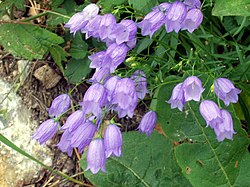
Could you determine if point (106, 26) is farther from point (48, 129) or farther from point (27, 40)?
point (27, 40)

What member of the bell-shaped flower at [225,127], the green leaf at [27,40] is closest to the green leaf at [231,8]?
the bell-shaped flower at [225,127]

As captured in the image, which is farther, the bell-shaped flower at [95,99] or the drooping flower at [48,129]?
the drooping flower at [48,129]

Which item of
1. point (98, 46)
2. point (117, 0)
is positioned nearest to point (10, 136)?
point (98, 46)

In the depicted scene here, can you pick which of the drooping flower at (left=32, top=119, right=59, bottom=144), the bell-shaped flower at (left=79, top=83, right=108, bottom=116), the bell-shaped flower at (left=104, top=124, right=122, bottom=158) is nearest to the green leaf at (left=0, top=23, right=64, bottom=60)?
the drooping flower at (left=32, top=119, right=59, bottom=144)

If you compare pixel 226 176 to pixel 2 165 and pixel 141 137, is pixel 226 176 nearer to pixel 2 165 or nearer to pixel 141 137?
pixel 141 137

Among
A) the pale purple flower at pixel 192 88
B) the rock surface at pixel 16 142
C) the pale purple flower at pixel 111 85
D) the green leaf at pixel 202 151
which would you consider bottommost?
the rock surface at pixel 16 142

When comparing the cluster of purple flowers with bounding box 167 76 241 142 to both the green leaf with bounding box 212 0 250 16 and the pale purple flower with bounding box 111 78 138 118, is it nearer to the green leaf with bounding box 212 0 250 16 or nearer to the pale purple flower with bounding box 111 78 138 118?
the pale purple flower with bounding box 111 78 138 118

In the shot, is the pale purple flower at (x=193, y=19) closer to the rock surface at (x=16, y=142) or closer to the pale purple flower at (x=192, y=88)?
the pale purple flower at (x=192, y=88)
